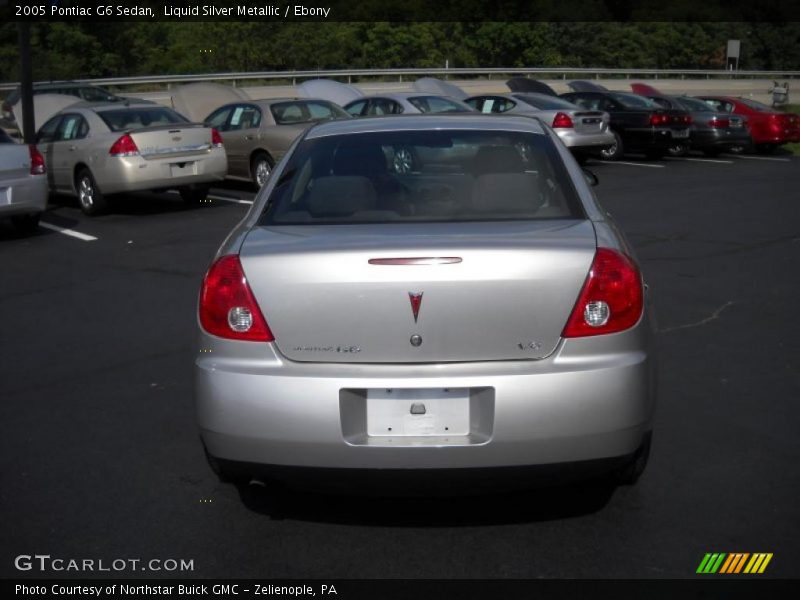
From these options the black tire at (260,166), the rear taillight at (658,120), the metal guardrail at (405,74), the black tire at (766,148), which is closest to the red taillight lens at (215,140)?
the black tire at (260,166)

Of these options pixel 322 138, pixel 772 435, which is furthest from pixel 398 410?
pixel 772 435

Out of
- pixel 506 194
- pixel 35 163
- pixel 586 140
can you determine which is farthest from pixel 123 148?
pixel 506 194

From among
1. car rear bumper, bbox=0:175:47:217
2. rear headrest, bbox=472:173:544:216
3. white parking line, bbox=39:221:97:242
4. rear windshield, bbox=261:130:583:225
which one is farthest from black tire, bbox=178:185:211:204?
rear headrest, bbox=472:173:544:216

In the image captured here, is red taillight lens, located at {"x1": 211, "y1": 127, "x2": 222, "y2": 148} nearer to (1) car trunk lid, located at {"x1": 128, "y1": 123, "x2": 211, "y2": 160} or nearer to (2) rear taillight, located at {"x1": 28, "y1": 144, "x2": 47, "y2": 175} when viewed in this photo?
(1) car trunk lid, located at {"x1": 128, "y1": 123, "x2": 211, "y2": 160}

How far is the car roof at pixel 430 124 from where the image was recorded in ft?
16.4

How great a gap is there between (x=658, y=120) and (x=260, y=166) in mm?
9835

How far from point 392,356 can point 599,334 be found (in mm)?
742

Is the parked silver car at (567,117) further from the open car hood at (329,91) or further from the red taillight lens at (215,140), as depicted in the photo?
the red taillight lens at (215,140)

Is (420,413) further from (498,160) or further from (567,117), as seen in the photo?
(567,117)

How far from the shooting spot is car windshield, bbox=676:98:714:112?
2445 cm

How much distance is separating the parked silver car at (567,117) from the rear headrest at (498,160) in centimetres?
1643

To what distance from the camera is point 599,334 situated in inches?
152

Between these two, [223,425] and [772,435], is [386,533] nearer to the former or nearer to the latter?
[223,425]

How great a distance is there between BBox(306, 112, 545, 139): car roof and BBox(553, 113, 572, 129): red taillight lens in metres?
16.3
